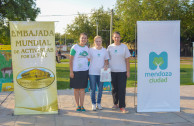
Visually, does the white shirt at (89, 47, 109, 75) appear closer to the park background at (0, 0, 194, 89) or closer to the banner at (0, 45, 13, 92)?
the park background at (0, 0, 194, 89)

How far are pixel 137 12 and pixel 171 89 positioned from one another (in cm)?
2506

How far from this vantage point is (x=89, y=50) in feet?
15.8

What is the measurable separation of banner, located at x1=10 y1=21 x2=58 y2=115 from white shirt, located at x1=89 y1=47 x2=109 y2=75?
0.85 metres

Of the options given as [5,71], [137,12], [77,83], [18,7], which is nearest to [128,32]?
[137,12]

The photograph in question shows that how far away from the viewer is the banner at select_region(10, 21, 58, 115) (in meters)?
4.52

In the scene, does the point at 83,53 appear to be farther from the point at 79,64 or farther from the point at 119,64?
the point at 119,64

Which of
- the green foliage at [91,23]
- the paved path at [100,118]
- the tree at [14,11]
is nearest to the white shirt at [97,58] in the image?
the paved path at [100,118]

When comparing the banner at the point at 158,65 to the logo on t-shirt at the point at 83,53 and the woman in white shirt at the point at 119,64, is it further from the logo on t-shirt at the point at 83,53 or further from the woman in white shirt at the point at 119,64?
the logo on t-shirt at the point at 83,53

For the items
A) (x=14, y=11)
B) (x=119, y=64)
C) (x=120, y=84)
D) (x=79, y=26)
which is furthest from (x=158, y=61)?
(x=79, y=26)

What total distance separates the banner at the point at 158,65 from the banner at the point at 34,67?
1904 millimetres

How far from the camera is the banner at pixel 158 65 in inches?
184

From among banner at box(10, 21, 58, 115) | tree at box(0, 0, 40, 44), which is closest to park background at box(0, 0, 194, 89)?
tree at box(0, 0, 40, 44)

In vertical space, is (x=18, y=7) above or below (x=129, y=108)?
above

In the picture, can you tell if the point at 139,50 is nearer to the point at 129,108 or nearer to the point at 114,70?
the point at 114,70
